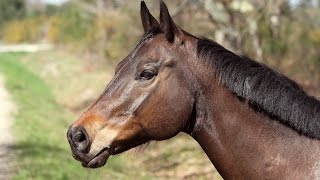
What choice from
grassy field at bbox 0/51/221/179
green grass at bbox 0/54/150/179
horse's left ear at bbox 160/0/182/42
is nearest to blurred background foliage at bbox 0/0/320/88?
grassy field at bbox 0/51/221/179

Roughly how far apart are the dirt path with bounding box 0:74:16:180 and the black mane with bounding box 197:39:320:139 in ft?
18.4

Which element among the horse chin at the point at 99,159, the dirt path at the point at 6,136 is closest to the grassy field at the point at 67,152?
the dirt path at the point at 6,136

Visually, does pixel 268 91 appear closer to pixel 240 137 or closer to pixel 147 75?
pixel 240 137

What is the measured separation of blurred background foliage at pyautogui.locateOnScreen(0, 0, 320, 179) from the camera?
11.2m

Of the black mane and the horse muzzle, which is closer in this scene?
the black mane

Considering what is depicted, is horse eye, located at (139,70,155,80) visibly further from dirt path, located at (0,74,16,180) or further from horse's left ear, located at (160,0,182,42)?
dirt path, located at (0,74,16,180)

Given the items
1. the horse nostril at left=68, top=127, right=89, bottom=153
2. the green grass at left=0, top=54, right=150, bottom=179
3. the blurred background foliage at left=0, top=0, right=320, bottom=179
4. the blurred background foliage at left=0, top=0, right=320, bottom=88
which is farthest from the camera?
the blurred background foliage at left=0, top=0, right=320, bottom=88

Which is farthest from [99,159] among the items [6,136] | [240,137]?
[6,136]

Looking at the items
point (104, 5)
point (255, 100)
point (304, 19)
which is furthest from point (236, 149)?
point (104, 5)

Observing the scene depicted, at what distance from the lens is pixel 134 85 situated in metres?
3.91

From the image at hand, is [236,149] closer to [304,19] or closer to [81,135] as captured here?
[81,135]

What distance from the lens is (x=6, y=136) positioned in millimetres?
12250

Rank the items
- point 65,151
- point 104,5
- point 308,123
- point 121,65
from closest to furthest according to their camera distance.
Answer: point 308,123 < point 121,65 < point 65,151 < point 104,5

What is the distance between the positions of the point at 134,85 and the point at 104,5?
28.1 metres
